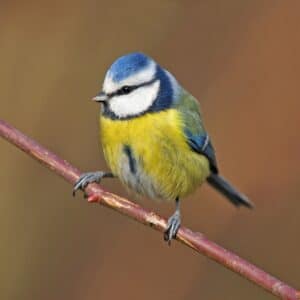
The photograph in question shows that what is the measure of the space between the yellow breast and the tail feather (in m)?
0.47

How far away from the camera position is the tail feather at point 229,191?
283 cm

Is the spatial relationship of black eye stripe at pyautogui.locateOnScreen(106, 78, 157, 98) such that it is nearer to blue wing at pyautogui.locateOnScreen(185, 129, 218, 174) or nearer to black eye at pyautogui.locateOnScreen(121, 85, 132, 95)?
black eye at pyautogui.locateOnScreen(121, 85, 132, 95)

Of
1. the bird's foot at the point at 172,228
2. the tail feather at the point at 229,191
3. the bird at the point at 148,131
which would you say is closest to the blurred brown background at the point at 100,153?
the tail feather at the point at 229,191

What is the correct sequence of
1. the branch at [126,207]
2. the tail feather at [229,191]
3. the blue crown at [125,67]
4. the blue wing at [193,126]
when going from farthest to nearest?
the tail feather at [229,191] < the blue wing at [193,126] < the blue crown at [125,67] < the branch at [126,207]

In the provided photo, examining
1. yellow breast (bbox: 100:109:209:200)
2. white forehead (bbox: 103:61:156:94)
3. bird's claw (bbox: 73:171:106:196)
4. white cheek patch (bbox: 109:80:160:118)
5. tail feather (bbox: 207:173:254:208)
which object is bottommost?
tail feather (bbox: 207:173:254:208)

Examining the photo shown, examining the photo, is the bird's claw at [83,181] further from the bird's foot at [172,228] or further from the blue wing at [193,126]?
the blue wing at [193,126]

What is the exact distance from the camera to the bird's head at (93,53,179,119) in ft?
7.13

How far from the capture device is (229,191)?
2.82 m

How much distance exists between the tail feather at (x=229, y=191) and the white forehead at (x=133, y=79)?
658 mm

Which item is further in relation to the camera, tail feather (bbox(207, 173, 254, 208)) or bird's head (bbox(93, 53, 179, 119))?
tail feather (bbox(207, 173, 254, 208))

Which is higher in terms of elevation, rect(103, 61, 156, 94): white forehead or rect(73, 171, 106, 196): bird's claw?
rect(103, 61, 156, 94): white forehead

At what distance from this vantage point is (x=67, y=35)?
10.9 feet

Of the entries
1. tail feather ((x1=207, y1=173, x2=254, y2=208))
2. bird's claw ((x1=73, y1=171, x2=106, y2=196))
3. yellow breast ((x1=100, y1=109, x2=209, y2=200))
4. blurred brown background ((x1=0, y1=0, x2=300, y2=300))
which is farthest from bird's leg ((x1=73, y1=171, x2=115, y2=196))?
blurred brown background ((x1=0, y1=0, x2=300, y2=300))

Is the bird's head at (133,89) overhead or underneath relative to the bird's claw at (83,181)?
overhead
